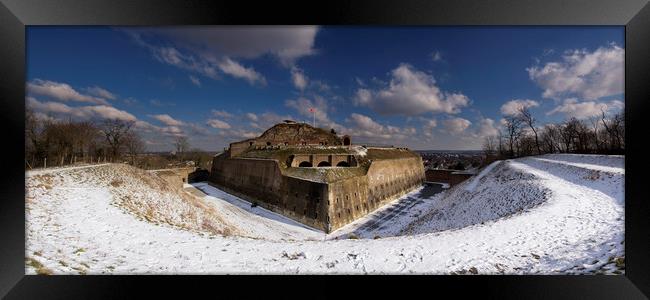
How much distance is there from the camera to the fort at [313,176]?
16.0m

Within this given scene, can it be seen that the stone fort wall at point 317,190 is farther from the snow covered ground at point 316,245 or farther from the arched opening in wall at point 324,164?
the snow covered ground at point 316,245

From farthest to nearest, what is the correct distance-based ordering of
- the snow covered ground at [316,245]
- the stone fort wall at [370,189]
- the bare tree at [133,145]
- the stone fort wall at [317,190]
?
the bare tree at [133,145] < the stone fort wall at [370,189] < the stone fort wall at [317,190] < the snow covered ground at [316,245]

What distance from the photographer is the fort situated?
52.4ft

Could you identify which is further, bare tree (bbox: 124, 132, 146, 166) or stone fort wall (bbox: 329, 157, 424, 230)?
bare tree (bbox: 124, 132, 146, 166)

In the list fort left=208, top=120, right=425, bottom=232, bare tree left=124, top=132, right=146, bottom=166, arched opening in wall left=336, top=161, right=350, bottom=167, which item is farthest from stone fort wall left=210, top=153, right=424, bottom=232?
bare tree left=124, top=132, right=146, bottom=166

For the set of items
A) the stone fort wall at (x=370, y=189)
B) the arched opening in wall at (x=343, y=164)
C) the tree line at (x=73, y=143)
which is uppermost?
the tree line at (x=73, y=143)

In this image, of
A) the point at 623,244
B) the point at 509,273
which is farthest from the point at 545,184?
the point at 509,273

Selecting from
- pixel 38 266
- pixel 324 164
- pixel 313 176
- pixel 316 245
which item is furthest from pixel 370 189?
pixel 38 266

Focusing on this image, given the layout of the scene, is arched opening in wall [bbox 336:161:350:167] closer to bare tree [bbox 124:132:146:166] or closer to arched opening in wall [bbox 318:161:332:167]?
arched opening in wall [bbox 318:161:332:167]

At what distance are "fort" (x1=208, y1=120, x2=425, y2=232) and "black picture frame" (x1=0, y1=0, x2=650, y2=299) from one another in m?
11.0

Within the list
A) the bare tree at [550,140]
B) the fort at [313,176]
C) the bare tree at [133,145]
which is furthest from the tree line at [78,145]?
the bare tree at [550,140]
